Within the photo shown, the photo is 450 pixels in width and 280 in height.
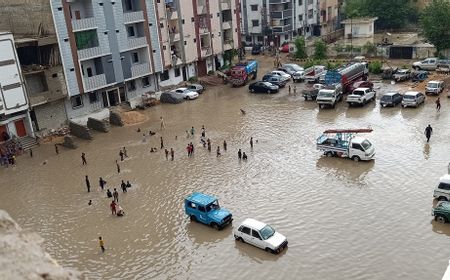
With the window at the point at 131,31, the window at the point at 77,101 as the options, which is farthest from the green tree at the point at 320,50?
the window at the point at 77,101

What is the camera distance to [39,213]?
32625 millimetres

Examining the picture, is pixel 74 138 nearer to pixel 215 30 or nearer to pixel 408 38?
pixel 215 30

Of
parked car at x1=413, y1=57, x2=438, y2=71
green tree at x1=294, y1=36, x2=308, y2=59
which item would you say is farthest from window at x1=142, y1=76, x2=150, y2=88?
parked car at x1=413, y1=57, x2=438, y2=71

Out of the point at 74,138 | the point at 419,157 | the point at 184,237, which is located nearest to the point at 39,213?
the point at 184,237

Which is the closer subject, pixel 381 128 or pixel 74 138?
pixel 381 128

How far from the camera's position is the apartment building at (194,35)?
60594mm

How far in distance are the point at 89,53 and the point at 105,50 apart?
2.22m

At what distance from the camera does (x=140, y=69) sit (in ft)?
187

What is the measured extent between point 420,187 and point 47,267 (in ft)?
91.0

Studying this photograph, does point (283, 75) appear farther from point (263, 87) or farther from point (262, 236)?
point (262, 236)

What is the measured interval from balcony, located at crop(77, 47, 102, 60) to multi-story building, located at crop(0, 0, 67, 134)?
96.4 inches

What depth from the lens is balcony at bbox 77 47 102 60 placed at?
49469mm

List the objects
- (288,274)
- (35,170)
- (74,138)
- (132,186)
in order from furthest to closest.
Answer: (74,138) < (35,170) < (132,186) < (288,274)

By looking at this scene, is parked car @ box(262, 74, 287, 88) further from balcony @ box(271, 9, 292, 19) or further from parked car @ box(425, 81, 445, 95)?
balcony @ box(271, 9, 292, 19)
